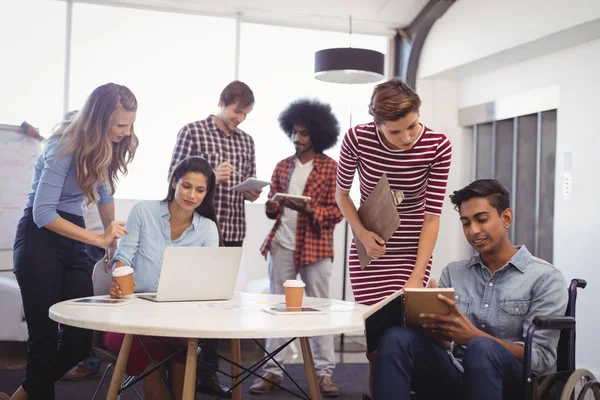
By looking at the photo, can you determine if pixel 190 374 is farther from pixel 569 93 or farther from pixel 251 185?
pixel 569 93

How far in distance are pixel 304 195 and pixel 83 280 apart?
5.11ft

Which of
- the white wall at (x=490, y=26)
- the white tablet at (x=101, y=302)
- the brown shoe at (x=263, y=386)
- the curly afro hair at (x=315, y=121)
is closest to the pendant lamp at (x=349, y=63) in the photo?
the curly afro hair at (x=315, y=121)

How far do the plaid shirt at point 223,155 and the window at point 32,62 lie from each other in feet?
7.30

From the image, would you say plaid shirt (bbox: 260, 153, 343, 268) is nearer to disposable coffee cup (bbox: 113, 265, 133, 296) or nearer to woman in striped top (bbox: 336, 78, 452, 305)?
woman in striped top (bbox: 336, 78, 452, 305)

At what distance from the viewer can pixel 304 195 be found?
3.89 metres

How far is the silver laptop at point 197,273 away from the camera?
215 cm

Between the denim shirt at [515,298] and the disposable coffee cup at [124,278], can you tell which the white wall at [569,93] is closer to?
the denim shirt at [515,298]

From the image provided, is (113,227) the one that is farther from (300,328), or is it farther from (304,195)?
(304,195)

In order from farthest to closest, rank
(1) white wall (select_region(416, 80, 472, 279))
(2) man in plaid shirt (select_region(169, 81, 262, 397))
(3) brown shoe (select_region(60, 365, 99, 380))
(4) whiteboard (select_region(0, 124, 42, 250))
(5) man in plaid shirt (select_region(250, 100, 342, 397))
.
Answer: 1. (1) white wall (select_region(416, 80, 472, 279))
2. (4) whiteboard (select_region(0, 124, 42, 250))
3. (3) brown shoe (select_region(60, 365, 99, 380))
4. (5) man in plaid shirt (select_region(250, 100, 342, 397))
5. (2) man in plaid shirt (select_region(169, 81, 262, 397))

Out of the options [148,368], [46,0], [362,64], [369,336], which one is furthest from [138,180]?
[369,336]

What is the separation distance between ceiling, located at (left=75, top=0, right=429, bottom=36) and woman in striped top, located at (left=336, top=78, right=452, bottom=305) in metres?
3.32

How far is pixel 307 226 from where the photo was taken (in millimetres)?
3766

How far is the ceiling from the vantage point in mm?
5613

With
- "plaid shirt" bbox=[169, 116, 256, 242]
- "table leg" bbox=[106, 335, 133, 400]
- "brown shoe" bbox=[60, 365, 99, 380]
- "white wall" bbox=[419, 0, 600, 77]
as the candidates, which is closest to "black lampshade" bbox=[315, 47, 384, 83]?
"white wall" bbox=[419, 0, 600, 77]
